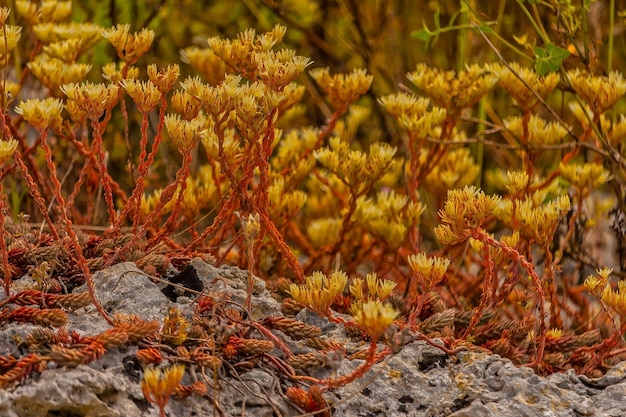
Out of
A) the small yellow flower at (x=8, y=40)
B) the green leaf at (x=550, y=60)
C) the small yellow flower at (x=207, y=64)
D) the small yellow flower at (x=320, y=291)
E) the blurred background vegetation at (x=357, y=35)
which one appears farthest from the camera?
the blurred background vegetation at (x=357, y=35)

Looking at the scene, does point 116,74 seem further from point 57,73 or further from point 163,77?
point 163,77

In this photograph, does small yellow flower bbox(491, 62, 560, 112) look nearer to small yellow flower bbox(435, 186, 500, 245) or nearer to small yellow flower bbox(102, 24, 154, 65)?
A: small yellow flower bbox(435, 186, 500, 245)

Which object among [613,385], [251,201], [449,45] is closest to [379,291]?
[251,201]

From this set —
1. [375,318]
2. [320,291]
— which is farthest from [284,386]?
[375,318]

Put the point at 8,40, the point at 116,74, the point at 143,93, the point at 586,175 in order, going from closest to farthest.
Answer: the point at 143,93
the point at 8,40
the point at 116,74
the point at 586,175

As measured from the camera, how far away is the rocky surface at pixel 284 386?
5.26 ft

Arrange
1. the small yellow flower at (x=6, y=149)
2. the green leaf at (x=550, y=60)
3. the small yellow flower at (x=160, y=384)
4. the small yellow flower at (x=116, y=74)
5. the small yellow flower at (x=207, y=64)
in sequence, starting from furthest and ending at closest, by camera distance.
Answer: the small yellow flower at (x=207, y=64)
the green leaf at (x=550, y=60)
the small yellow flower at (x=116, y=74)
the small yellow flower at (x=6, y=149)
the small yellow flower at (x=160, y=384)

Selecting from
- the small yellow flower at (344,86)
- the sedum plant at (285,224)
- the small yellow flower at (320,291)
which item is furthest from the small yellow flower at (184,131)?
the small yellow flower at (344,86)

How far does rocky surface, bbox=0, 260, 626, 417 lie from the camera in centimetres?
160

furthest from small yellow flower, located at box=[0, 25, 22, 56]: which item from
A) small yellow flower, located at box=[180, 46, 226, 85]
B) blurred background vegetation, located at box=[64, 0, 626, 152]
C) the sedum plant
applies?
blurred background vegetation, located at box=[64, 0, 626, 152]

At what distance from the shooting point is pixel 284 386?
1.84m

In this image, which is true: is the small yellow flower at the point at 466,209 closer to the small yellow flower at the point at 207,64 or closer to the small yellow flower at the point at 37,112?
the small yellow flower at the point at 37,112

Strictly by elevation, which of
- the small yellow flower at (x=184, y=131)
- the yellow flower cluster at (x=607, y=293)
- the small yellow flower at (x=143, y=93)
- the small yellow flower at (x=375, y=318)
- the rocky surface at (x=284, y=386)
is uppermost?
the small yellow flower at (x=143, y=93)

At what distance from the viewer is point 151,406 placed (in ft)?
5.52
